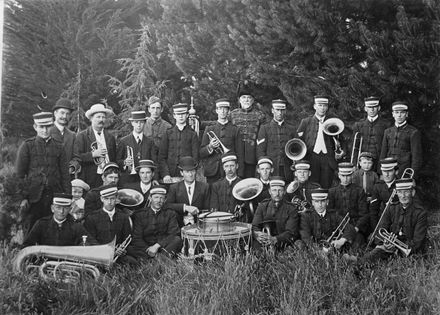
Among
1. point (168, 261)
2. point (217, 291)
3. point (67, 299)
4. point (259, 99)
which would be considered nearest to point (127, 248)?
point (168, 261)

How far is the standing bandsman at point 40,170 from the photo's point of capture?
6.45 meters

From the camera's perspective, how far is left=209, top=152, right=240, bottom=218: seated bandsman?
22.9 ft

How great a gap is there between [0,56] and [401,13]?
4.86 meters

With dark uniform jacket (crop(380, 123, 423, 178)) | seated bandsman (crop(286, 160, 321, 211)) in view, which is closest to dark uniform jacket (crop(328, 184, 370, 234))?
seated bandsman (crop(286, 160, 321, 211))

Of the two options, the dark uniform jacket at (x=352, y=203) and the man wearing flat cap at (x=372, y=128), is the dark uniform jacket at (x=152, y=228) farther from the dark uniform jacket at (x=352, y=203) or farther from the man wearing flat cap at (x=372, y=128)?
the man wearing flat cap at (x=372, y=128)

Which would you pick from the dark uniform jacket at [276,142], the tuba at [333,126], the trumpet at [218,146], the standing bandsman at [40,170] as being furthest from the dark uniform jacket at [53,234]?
the tuba at [333,126]

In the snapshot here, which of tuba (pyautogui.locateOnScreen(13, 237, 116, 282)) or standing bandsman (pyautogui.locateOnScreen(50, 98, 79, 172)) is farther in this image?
standing bandsman (pyautogui.locateOnScreen(50, 98, 79, 172))

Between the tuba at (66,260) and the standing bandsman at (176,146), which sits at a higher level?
the standing bandsman at (176,146)

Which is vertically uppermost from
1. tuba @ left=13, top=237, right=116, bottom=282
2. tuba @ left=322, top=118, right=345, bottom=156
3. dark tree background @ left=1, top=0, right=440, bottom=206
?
dark tree background @ left=1, top=0, right=440, bottom=206

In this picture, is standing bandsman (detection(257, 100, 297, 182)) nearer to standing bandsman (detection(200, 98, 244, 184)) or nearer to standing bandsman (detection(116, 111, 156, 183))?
→ standing bandsman (detection(200, 98, 244, 184))

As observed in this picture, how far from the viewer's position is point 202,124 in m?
7.59

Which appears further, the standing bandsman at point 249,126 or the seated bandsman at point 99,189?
the standing bandsman at point 249,126

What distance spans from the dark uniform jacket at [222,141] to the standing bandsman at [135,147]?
2.34 feet

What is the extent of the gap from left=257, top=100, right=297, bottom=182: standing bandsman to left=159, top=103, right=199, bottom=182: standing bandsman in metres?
0.92
